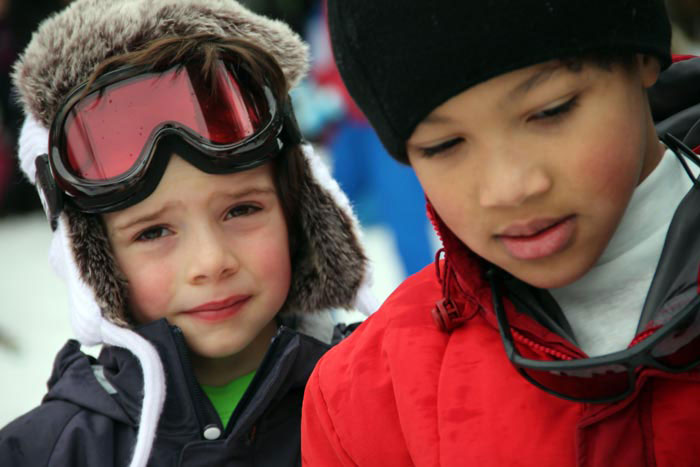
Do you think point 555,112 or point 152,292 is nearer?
point 555,112

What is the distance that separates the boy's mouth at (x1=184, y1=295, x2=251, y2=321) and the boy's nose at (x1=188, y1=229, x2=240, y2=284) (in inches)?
2.3

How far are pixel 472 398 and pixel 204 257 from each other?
2.78 ft

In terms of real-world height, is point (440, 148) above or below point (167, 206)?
below

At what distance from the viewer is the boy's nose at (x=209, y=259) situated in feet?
6.75

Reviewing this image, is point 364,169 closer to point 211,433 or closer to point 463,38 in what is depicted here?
point 211,433

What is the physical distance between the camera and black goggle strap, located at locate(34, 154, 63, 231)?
86.1 inches

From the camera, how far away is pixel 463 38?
1.31 meters

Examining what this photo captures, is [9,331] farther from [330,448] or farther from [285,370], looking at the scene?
[330,448]

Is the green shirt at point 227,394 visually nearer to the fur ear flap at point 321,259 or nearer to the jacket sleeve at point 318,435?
the fur ear flap at point 321,259

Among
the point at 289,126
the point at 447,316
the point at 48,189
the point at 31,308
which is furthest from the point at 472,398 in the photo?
the point at 31,308

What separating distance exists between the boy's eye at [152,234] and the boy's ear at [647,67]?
3.87 feet

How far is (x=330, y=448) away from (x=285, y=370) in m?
0.42

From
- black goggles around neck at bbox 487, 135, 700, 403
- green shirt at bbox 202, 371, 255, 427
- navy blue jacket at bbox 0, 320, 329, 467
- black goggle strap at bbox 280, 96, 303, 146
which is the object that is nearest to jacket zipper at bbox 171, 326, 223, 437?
navy blue jacket at bbox 0, 320, 329, 467

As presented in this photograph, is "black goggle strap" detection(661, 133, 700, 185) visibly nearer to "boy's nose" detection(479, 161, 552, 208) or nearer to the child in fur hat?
"boy's nose" detection(479, 161, 552, 208)
